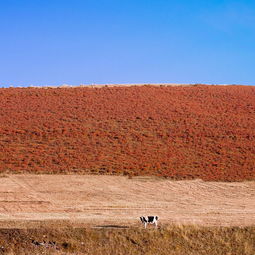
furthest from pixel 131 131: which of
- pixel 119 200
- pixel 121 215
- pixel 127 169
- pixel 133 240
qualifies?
pixel 133 240

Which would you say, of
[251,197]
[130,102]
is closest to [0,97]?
[130,102]

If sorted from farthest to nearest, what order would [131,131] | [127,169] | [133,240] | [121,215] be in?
[131,131] → [127,169] → [121,215] → [133,240]

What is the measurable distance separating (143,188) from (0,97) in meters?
36.8

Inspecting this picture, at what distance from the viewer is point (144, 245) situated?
19594 mm

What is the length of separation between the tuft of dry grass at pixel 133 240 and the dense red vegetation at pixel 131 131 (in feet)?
78.6

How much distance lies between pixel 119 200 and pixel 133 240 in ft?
51.3

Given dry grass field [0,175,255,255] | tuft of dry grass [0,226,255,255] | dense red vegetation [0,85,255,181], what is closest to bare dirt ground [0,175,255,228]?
dry grass field [0,175,255,255]

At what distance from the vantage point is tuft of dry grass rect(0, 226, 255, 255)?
18641 millimetres

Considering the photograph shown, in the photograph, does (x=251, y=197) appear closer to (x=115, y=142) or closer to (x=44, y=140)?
(x=115, y=142)

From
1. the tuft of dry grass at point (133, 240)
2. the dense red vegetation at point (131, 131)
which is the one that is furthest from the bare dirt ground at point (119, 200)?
the dense red vegetation at point (131, 131)

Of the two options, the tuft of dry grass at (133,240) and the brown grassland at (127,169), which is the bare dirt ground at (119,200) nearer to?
the brown grassland at (127,169)

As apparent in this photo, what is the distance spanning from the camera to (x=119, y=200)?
35344 millimetres

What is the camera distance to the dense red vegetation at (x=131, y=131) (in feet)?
155

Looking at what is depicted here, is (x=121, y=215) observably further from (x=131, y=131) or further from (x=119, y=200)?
(x=131, y=131)
